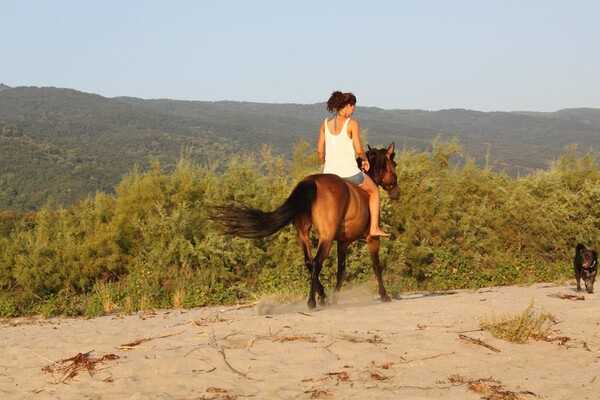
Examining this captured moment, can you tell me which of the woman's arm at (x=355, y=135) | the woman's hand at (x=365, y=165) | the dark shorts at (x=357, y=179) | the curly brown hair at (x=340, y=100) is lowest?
the dark shorts at (x=357, y=179)

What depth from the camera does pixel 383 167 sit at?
11.2m

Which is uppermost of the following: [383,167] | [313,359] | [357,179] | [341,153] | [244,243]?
[341,153]

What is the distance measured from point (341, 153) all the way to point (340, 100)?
0.75m

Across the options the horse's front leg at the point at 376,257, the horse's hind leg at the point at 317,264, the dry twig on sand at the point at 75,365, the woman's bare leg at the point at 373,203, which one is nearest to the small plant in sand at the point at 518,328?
the horse's hind leg at the point at 317,264

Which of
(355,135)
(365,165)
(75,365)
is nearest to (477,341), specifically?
(355,135)

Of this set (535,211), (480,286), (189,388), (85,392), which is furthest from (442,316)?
(535,211)

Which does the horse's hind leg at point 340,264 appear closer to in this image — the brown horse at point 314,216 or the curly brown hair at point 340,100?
the brown horse at point 314,216

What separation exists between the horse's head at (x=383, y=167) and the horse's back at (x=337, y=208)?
3.18ft

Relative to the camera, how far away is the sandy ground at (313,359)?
6086mm

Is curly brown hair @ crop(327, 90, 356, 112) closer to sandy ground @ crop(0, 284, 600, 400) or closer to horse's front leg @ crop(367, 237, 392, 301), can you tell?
horse's front leg @ crop(367, 237, 392, 301)

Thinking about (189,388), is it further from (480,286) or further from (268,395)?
(480,286)

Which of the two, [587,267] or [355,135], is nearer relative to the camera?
[355,135]

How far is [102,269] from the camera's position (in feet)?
49.1

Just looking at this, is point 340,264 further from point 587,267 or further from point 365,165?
point 587,267
